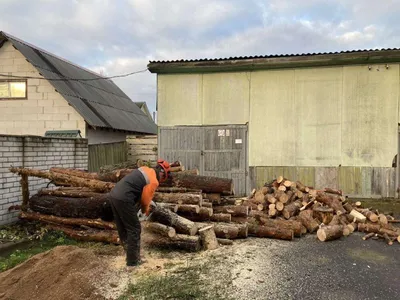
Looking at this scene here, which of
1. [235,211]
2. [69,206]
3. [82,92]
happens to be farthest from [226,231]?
[82,92]

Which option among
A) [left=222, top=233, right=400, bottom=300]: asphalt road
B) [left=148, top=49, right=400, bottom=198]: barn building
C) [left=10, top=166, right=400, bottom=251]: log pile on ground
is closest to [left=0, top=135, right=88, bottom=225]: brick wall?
[left=10, top=166, right=400, bottom=251]: log pile on ground

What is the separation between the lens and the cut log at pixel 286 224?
269 inches

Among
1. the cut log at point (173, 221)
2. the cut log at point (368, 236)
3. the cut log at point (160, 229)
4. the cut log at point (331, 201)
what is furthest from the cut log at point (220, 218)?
the cut log at point (368, 236)

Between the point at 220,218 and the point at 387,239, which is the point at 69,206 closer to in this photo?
the point at 220,218

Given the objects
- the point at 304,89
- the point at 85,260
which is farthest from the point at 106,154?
the point at 85,260

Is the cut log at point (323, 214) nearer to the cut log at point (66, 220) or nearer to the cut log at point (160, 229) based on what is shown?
the cut log at point (160, 229)

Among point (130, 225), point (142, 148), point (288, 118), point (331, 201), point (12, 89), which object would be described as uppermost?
point (12, 89)

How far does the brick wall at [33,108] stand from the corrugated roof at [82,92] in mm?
311

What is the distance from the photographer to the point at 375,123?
1024cm

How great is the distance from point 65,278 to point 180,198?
2.88m

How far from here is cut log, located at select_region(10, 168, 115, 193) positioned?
270 inches

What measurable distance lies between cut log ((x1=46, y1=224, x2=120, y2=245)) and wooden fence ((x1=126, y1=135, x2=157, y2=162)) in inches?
300

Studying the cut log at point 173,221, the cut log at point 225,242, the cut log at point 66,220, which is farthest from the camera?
the cut log at point 66,220

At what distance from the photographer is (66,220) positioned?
6621 millimetres
